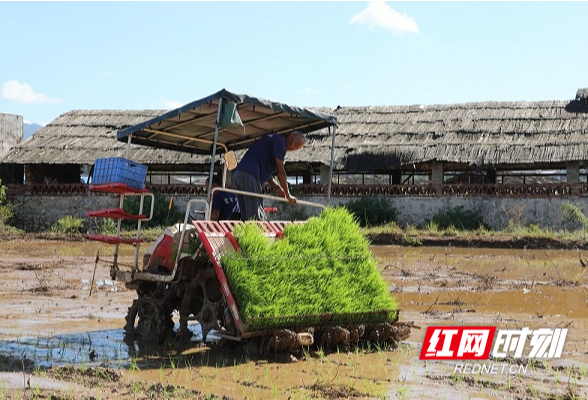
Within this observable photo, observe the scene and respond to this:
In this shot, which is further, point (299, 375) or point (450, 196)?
point (450, 196)

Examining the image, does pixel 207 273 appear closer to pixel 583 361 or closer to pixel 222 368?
pixel 222 368

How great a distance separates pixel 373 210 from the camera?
23625 mm

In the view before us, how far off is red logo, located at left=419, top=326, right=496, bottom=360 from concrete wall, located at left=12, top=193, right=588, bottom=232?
620 inches

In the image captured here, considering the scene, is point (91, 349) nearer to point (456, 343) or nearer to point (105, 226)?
point (456, 343)

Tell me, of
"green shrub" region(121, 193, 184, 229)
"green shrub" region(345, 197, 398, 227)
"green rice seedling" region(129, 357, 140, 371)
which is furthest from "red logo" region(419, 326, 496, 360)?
"green shrub" region(121, 193, 184, 229)

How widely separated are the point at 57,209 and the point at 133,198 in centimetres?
404

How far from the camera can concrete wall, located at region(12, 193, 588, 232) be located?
889 inches

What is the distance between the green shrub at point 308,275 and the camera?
602 centimetres

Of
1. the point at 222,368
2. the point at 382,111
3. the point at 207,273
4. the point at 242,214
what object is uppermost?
the point at 382,111

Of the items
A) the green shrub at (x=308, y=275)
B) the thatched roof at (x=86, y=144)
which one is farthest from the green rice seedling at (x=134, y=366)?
the thatched roof at (x=86, y=144)

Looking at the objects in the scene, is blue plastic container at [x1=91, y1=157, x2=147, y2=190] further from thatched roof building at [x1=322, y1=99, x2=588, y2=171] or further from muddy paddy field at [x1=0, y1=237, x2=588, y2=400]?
thatched roof building at [x1=322, y1=99, x2=588, y2=171]

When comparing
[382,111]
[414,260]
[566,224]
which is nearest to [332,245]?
[414,260]

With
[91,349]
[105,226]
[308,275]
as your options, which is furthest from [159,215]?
[308,275]

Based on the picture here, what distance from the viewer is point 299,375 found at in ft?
18.3
